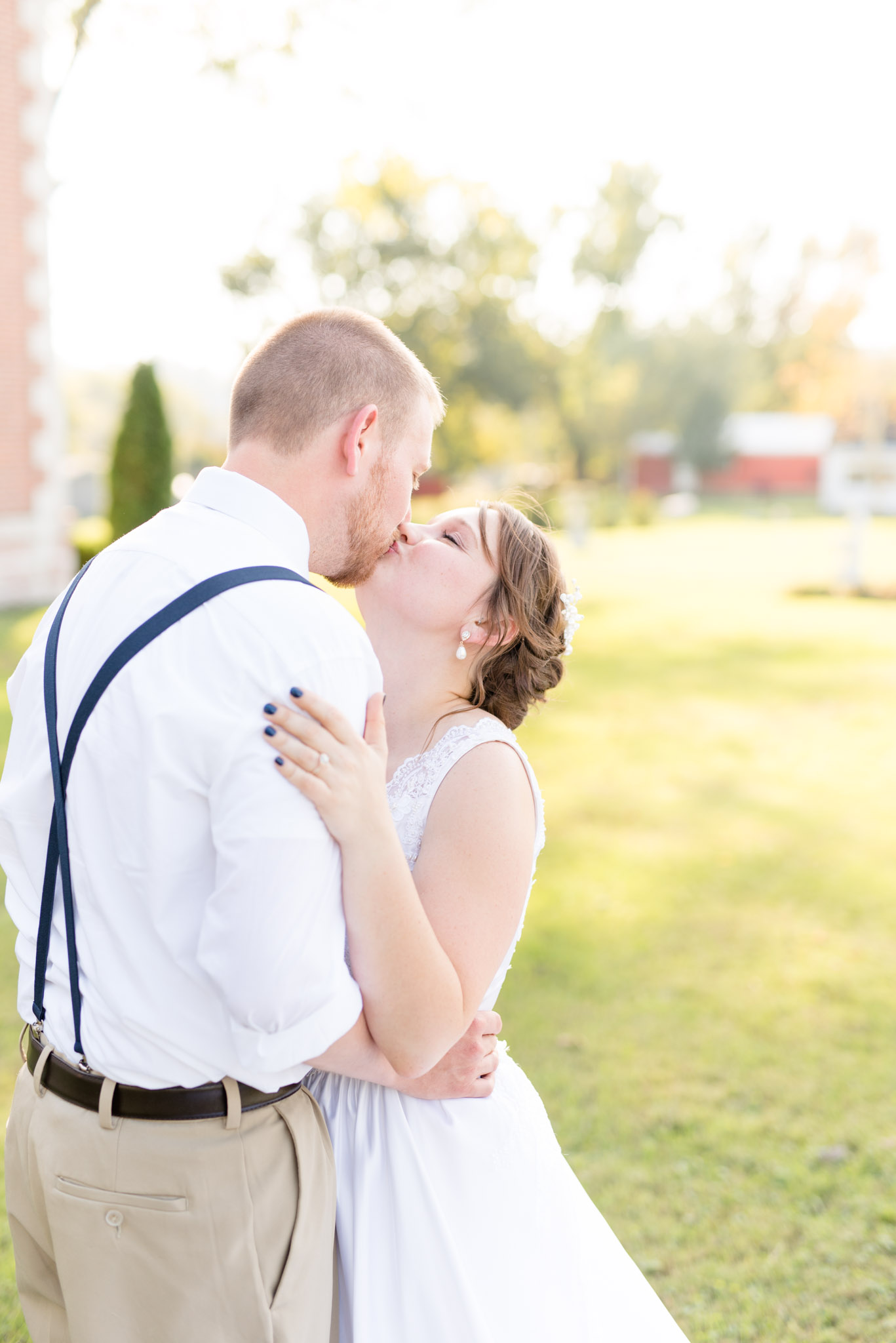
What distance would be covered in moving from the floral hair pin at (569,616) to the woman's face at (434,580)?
0.26m

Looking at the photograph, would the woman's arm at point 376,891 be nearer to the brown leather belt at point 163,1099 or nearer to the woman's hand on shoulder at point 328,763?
the woman's hand on shoulder at point 328,763

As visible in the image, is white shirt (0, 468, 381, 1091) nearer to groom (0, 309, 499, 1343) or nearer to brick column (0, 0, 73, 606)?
groom (0, 309, 499, 1343)

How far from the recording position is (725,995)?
5523 millimetres

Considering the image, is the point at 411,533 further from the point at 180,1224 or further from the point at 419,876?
the point at 180,1224

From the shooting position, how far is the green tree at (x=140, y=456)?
55.3 feet

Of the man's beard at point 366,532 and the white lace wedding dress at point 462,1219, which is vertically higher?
the man's beard at point 366,532

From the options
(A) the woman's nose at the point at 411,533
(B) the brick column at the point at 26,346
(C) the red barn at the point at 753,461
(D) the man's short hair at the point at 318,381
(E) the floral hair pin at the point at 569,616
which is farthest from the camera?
(C) the red barn at the point at 753,461

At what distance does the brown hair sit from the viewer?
247 centimetres

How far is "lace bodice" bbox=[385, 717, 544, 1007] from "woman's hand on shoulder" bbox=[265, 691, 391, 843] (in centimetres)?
67

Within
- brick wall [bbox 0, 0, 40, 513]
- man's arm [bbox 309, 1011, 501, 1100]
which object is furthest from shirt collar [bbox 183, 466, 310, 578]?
brick wall [bbox 0, 0, 40, 513]

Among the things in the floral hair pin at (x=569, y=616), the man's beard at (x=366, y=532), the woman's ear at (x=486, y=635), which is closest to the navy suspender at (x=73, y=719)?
the man's beard at (x=366, y=532)

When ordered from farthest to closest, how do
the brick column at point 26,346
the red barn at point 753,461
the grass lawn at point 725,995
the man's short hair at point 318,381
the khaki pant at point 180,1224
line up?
the red barn at point 753,461 < the brick column at point 26,346 < the grass lawn at point 725,995 < the man's short hair at point 318,381 < the khaki pant at point 180,1224

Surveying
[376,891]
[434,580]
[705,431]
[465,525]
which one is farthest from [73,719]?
[705,431]

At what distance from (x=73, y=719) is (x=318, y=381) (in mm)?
645
